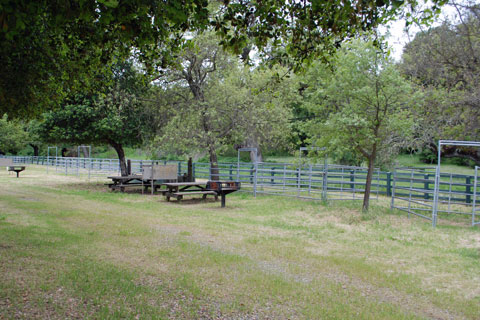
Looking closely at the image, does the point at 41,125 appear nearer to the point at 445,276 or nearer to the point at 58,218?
the point at 58,218

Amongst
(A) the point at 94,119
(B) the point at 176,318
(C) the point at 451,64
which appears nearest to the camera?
(B) the point at 176,318

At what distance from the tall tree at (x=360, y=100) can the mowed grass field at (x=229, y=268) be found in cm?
295

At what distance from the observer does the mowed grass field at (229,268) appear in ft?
13.4

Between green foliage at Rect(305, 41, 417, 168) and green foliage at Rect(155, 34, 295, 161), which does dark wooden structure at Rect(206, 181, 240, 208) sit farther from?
green foliage at Rect(155, 34, 295, 161)

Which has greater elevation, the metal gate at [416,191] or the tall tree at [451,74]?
the tall tree at [451,74]

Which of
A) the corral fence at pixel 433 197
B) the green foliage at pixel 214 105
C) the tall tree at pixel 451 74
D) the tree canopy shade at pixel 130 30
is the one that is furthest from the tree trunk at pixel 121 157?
the tall tree at pixel 451 74

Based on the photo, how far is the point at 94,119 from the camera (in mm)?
18250

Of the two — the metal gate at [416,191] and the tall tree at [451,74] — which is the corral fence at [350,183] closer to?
the metal gate at [416,191]

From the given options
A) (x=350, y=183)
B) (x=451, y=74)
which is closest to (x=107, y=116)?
(x=350, y=183)

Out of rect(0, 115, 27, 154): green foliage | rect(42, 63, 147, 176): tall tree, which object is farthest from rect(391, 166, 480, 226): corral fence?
rect(0, 115, 27, 154): green foliage

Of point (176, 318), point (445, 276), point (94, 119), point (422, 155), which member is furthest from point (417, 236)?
point (422, 155)

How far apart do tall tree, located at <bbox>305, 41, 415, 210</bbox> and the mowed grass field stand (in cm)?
295

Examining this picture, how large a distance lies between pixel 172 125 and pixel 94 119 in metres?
4.06

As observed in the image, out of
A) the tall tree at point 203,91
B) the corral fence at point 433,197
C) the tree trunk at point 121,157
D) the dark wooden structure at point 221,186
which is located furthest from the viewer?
the tree trunk at point 121,157
